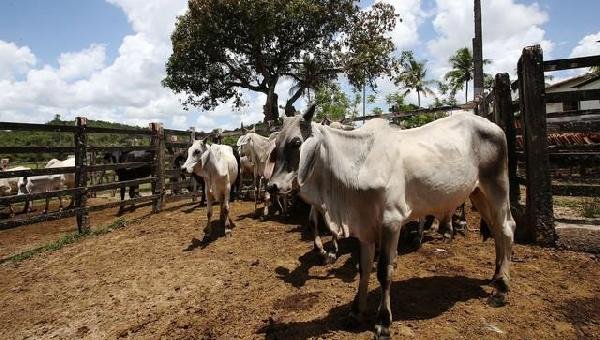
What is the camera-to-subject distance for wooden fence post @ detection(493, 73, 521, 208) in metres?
5.88

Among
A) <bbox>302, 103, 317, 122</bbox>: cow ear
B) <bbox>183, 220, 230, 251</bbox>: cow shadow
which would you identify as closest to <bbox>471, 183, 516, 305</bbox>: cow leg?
<bbox>302, 103, 317, 122</bbox>: cow ear

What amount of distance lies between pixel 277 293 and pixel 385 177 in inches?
80.5

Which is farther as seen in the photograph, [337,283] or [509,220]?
[337,283]

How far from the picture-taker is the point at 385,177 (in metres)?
3.51

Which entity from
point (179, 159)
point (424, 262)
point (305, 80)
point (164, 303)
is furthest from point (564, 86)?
point (164, 303)

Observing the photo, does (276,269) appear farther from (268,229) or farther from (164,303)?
(268,229)

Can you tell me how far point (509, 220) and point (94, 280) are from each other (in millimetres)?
5514

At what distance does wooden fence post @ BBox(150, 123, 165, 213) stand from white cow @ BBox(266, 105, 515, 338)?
7.51 m

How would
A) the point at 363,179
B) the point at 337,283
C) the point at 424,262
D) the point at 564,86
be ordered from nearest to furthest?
the point at 363,179 < the point at 337,283 < the point at 424,262 < the point at 564,86

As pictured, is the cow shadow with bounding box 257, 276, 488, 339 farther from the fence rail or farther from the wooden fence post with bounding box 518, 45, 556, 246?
the fence rail

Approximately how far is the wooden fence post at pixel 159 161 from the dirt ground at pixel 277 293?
365cm

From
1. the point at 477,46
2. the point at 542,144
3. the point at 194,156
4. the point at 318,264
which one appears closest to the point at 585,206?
the point at 542,144

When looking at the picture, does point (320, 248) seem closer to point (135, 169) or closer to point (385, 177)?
point (385, 177)

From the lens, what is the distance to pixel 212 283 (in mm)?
5270
